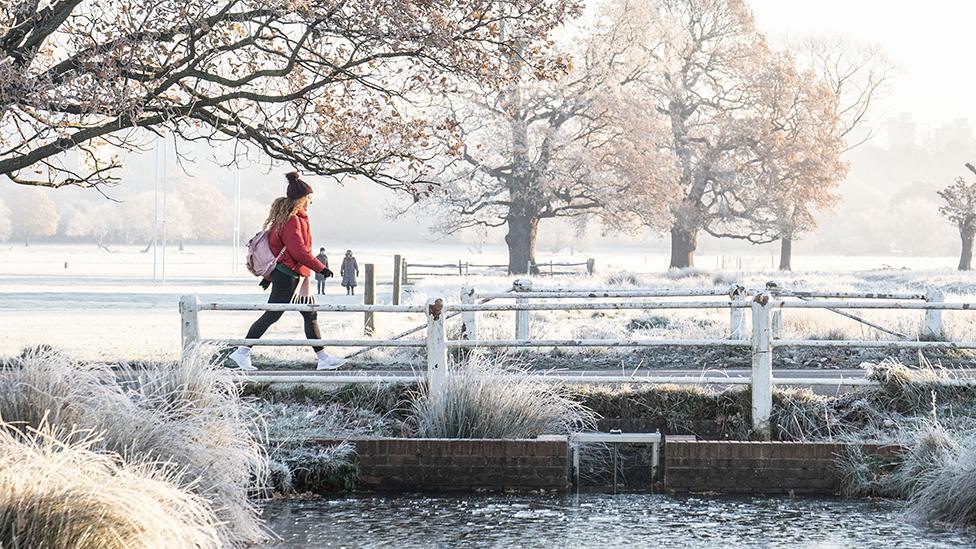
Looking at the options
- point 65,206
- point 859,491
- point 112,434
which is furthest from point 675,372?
point 65,206

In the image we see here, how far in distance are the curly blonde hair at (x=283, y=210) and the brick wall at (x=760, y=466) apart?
15.3ft

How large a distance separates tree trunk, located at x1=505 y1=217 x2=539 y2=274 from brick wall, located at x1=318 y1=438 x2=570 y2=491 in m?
37.6

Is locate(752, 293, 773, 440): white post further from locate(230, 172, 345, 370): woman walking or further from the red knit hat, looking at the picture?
the red knit hat

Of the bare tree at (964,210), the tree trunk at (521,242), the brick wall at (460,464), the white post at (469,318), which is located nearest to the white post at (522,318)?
the white post at (469,318)

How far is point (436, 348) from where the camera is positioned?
35.0 ft

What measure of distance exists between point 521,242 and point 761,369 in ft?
124

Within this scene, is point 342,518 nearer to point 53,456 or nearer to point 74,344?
point 53,456

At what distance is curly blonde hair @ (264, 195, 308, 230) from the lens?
41.2 ft

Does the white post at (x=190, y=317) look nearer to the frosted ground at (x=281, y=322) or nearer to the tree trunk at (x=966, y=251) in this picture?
the frosted ground at (x=281, y=322)

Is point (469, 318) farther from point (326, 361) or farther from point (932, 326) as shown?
point (932, 326)

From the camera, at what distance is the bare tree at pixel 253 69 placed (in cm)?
1313

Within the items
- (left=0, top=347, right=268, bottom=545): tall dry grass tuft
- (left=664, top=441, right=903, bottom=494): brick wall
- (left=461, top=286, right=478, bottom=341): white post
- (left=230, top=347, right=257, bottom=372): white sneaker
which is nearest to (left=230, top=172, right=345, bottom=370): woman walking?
(left=230, top=347, right=257, bottom=372): white sneaker

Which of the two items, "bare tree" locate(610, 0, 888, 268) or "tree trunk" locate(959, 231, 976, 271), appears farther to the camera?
"tree trunk" locate(959, 231, 976, 271)

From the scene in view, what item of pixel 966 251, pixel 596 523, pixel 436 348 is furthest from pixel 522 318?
pixel 966 251
